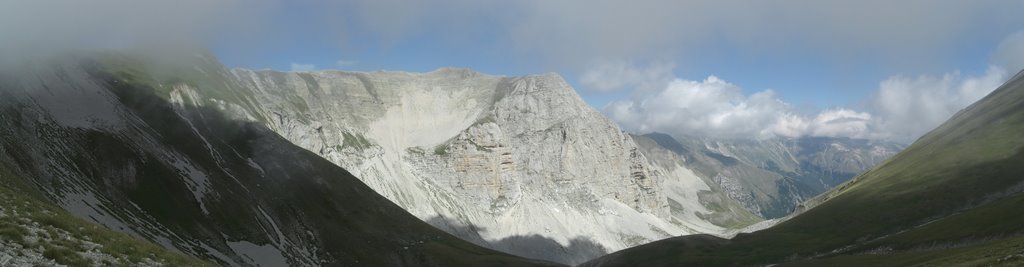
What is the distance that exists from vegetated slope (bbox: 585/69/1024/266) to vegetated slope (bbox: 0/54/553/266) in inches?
1676

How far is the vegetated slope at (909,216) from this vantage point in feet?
284

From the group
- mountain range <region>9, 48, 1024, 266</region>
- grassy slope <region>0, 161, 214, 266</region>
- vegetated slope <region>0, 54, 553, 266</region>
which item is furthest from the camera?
vegetated slope <region>0, 54, 553, 266</region>

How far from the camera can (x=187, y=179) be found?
286 feet

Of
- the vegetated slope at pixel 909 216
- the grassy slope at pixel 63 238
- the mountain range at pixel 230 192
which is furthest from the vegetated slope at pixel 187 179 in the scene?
the vegetated slope at pixel 909 216

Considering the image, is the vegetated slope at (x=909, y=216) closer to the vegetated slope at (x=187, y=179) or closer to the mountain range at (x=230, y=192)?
the mountain range at (x=230, y=192)

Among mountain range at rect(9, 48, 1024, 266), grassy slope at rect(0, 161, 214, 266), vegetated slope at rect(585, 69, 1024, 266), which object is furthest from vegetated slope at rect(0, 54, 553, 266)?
vegetated slope at rect(585, 69, 1024, 266)

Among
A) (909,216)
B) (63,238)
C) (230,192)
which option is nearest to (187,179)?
(230,192)

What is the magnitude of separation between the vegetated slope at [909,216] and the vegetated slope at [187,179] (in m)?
42.6

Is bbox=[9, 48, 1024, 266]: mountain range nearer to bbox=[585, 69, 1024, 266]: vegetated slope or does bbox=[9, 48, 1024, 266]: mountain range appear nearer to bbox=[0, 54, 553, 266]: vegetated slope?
bbox=[0, 54, 553, 266]: vegetated slope

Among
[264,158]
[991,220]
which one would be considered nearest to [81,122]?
[264,158]

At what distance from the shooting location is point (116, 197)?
6519cm

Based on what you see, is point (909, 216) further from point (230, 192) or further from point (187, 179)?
point (187, 179)

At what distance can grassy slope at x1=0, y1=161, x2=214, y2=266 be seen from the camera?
78.1 feet

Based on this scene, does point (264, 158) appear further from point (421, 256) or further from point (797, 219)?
point (797, 219)
